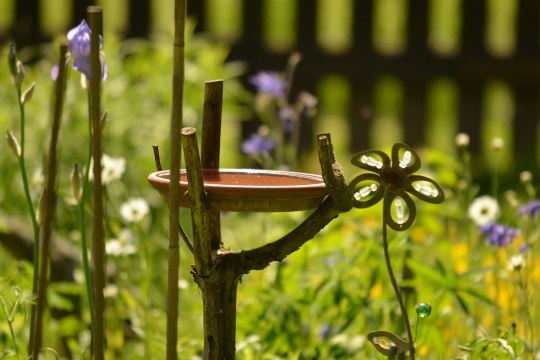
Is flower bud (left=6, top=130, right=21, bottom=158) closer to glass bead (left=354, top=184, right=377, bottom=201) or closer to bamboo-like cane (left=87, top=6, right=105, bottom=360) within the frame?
bamboo-like cane (left=87, top=6, right=105, bottom=360)

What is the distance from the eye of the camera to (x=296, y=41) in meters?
5.99

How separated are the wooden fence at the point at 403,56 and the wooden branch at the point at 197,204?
15.1 feet

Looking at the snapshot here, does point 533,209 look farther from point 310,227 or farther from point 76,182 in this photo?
point 76,182

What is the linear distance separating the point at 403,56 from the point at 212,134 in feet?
16.1

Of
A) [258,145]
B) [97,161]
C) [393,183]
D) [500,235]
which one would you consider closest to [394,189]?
[393,183]

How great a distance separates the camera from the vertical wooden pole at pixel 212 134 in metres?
1.21

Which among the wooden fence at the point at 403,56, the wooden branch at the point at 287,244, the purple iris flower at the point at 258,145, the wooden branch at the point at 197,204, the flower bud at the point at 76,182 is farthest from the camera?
the wooden fence at the point at 403,56

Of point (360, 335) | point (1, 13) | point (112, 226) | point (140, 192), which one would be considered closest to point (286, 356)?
point (360, 335)

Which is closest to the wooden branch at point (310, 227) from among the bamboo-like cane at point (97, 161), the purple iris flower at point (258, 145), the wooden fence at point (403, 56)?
the bamboo-like cane at point (97, 161)

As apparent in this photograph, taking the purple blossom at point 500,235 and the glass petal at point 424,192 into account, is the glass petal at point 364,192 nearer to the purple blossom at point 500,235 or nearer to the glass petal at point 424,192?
A: the glass petal at point 424,192

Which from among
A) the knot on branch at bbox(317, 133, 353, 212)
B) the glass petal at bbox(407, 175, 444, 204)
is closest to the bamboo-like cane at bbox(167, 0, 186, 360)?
the knot on branch at bbox(317, 133, 353, 212)

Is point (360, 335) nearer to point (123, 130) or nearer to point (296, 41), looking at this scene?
point (123, 130)

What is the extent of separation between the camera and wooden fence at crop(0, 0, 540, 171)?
5.83 meters

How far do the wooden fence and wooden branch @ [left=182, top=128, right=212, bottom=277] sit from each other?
15.1ft
